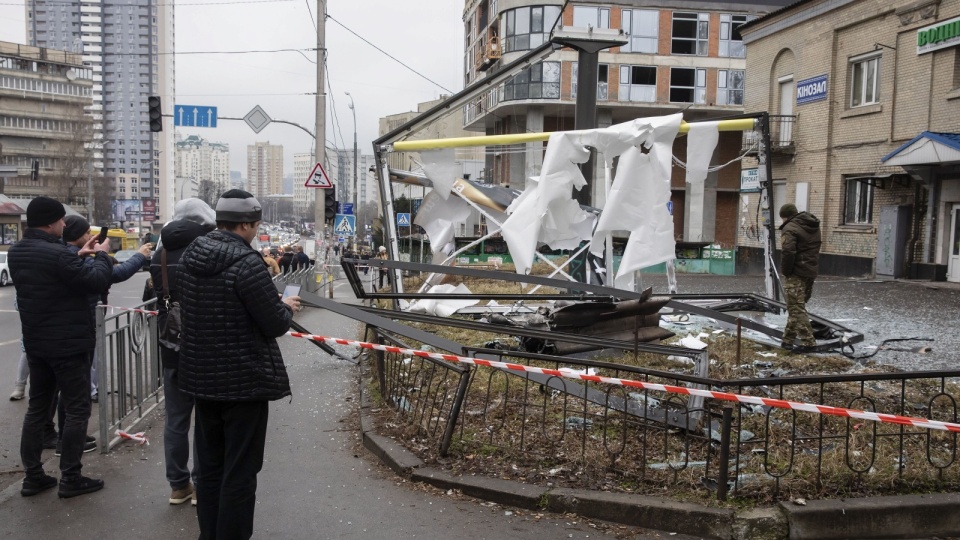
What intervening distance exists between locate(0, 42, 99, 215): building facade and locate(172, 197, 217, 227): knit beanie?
91.3 metres

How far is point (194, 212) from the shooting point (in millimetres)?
4969

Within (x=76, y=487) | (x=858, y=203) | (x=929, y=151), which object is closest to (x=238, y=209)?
(x=76, y=487)

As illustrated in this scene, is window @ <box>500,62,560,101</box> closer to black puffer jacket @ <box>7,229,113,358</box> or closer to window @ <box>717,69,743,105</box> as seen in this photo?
window @ <box>717,69,743,105</box>

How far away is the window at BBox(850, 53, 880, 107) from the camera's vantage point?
2323cm

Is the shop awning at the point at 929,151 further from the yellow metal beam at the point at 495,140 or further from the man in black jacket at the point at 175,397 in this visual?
the man in black jacket at the point at 175,397

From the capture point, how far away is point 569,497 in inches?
184

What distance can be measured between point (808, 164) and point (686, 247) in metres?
5.16

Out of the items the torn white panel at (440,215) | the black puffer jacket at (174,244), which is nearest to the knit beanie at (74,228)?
the black puffer jacket at (174,244)

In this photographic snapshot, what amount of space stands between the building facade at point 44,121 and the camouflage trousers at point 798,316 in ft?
297

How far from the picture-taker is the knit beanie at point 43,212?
4.92 m

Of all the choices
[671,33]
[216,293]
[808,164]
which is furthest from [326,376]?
[671,33]

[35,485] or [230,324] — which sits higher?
[230,324]

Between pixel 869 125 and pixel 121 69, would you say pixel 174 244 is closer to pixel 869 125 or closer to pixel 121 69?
pixel 869 125

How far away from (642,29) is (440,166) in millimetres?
34990
